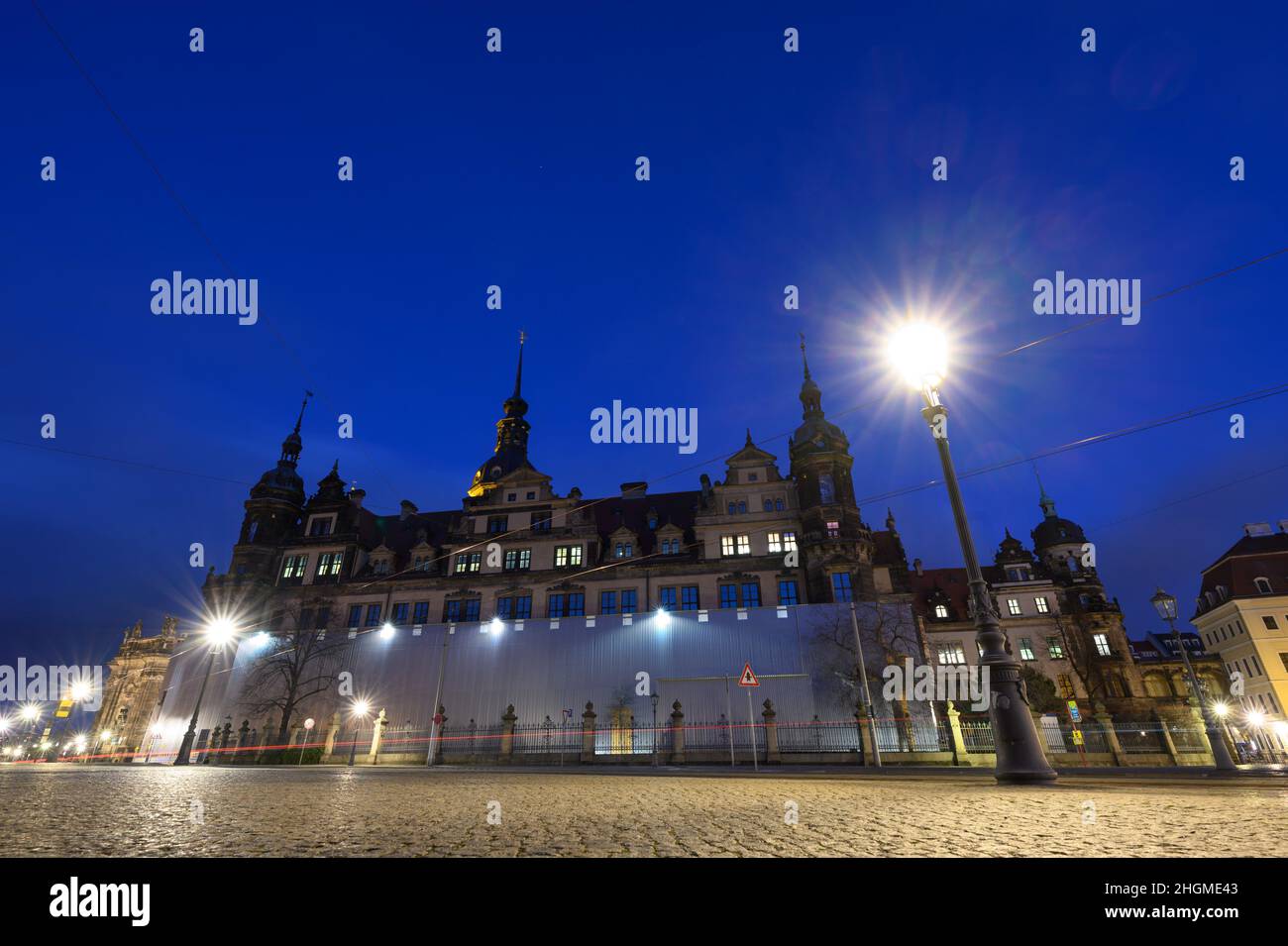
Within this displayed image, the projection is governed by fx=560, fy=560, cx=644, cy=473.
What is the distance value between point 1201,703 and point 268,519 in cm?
5525

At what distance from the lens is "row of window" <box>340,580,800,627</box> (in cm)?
3478

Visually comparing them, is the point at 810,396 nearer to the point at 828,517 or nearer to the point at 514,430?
the point at 828,517

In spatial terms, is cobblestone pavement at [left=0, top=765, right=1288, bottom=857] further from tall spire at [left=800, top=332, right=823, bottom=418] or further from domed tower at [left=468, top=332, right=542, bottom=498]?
domed tower at [left=468, top=332, right=542, bottom=498]

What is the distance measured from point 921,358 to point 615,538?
3005 centimetres

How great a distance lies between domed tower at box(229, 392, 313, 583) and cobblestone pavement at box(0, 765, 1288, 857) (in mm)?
43799

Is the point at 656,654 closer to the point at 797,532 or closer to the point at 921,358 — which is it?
the point at 797,532

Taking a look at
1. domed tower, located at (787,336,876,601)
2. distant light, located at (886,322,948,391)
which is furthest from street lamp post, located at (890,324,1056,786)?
domed tower, located at (787,336,876,601)

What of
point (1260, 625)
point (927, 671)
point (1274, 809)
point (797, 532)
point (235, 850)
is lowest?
point (1274, 809)

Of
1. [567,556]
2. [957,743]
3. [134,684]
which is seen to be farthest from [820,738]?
[134,684]

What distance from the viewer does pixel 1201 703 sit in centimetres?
1689

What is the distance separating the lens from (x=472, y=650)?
116 ft

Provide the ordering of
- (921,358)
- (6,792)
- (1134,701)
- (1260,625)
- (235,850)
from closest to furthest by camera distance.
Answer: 1. (235,850)
2. (6,792)
3. (921,358)
4. (1134,701)
5. (1260,625)
